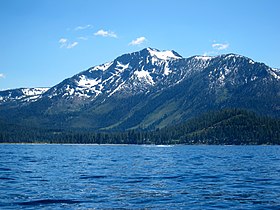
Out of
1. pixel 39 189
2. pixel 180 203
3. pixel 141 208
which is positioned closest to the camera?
pixel 141 208

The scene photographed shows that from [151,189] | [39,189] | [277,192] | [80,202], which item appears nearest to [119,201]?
[80,202]

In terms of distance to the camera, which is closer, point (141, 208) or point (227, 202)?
point (141, 208)

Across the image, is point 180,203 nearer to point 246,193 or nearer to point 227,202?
point 227,202

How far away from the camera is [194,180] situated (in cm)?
6475

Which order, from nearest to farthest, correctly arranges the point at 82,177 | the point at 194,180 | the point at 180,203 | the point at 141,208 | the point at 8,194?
the point at 141,208 → the point at 180,203 → the point at 8,194 → the point at 194,180 → the point at 82,177

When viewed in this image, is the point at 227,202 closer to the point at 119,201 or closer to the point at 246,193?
the point at 246,193

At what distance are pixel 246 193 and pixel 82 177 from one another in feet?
90.9

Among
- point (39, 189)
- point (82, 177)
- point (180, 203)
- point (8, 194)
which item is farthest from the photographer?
point (82, 177)

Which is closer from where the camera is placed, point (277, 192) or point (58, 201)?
A: point (58, 201)

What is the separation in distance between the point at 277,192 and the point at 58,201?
81.0 feet

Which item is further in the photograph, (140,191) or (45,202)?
(140,191)

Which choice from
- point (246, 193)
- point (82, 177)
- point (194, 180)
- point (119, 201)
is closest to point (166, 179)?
point (194, 180)

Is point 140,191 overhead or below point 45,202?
overhead

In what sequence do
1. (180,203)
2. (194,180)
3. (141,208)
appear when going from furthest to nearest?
1. (194,180)
2. (180,203)
3. (141,208)
